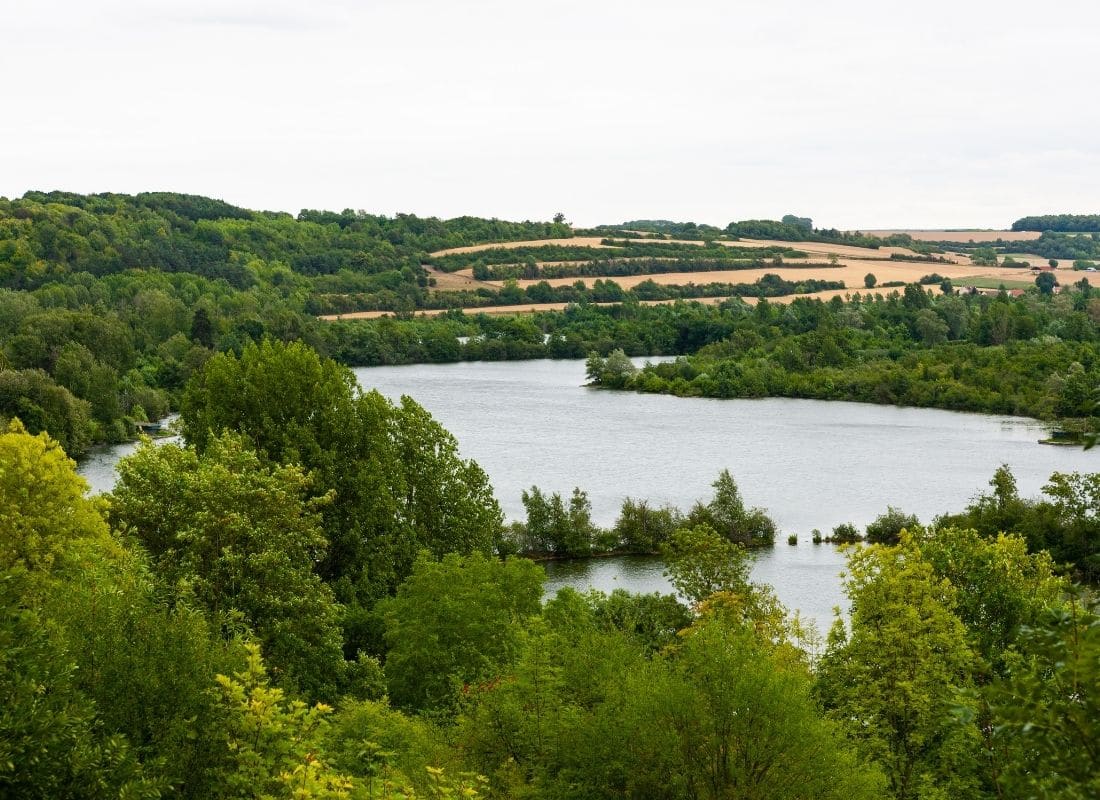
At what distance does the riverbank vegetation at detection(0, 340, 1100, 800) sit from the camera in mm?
10211

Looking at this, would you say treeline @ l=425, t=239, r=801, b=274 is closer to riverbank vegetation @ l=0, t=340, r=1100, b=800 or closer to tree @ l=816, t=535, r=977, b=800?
riverbank vegetation @ l=0, t=340, r=1100, b=800

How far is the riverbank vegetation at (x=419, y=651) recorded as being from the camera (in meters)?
10.2

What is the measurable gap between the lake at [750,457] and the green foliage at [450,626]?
12.1 meters

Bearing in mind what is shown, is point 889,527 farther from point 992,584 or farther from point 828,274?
point 828,274

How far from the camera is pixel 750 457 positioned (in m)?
56.4

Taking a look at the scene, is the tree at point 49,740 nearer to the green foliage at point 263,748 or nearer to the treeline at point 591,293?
the green foliage at point 263,748

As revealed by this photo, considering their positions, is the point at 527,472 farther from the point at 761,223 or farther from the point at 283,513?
the point at 761,223

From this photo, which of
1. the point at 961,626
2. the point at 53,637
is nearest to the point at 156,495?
the point at 53,637

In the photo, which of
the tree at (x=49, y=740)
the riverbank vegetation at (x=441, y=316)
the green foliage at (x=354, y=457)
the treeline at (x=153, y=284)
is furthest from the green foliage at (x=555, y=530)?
the tree at (x=49, y=740)

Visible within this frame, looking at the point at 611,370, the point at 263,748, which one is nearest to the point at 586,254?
the point at 611,370

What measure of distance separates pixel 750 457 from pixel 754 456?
0.36m

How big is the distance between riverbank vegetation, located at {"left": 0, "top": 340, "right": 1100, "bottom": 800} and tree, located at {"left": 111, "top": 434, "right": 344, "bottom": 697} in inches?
2.0

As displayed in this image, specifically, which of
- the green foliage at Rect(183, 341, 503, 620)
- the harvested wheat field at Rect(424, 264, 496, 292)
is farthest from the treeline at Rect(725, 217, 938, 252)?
the green foliage at Rect(183, 341, 503, 620)

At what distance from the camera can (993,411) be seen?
2778 inches
